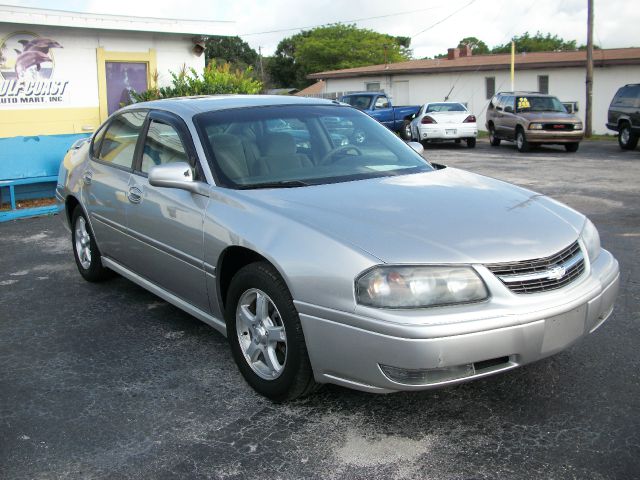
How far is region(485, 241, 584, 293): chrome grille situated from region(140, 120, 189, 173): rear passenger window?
2.18 meters

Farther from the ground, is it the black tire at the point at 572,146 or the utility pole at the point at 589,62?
the utility pole at the point at 589,62

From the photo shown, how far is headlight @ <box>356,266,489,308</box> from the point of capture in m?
3.11

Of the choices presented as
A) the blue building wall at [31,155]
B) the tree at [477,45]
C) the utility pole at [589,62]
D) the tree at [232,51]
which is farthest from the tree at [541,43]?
the blue building wall at [31,155]

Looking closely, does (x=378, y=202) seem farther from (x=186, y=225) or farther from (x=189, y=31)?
(x=189, y=31)

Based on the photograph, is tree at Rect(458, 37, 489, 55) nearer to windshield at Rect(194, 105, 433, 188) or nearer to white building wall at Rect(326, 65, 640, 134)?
white building wall at Rect(326, 65, 640, 134)

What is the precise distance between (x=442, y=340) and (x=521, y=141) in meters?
17.2

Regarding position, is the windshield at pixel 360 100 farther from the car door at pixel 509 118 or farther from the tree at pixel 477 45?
the tree at pixel 477 45

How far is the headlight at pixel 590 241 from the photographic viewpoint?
3.77 meters

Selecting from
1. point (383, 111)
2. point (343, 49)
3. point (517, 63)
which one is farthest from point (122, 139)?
point (343, 49)

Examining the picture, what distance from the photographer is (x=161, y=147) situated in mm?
4832

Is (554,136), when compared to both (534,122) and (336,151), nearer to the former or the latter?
(534,122)

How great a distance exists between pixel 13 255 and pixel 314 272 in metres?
5.24

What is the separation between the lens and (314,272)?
10.8 feet

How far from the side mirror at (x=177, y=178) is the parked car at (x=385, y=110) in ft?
67.4
